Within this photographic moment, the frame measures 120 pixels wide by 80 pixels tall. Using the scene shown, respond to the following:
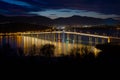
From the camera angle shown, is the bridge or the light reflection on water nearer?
the light reflection on water

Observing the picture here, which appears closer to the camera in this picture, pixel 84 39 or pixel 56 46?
pixel 56 46

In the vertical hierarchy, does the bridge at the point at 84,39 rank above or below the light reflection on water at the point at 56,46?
above

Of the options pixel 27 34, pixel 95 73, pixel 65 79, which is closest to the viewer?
pixel 65 79

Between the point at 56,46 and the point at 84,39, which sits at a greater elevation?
the point at 84,39

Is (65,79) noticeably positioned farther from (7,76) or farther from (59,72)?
(7,76)

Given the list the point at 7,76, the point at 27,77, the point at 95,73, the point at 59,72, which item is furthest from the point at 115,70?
the point at 7,76

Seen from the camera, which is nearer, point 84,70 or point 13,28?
point 84,70

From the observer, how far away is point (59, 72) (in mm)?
4277

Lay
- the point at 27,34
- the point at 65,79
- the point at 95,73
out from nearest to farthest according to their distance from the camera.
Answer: the point at 65,79
the point at 95,73
the point at 27,34

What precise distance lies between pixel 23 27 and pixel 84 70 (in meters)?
40.6

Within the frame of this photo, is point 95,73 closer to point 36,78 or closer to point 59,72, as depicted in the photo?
point 59,72

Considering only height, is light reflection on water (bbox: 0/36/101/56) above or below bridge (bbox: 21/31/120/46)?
below

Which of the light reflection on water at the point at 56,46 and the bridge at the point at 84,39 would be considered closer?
the light reflection on water at the point at 56,46

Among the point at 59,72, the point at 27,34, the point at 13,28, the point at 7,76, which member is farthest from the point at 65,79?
the point at 13,28
